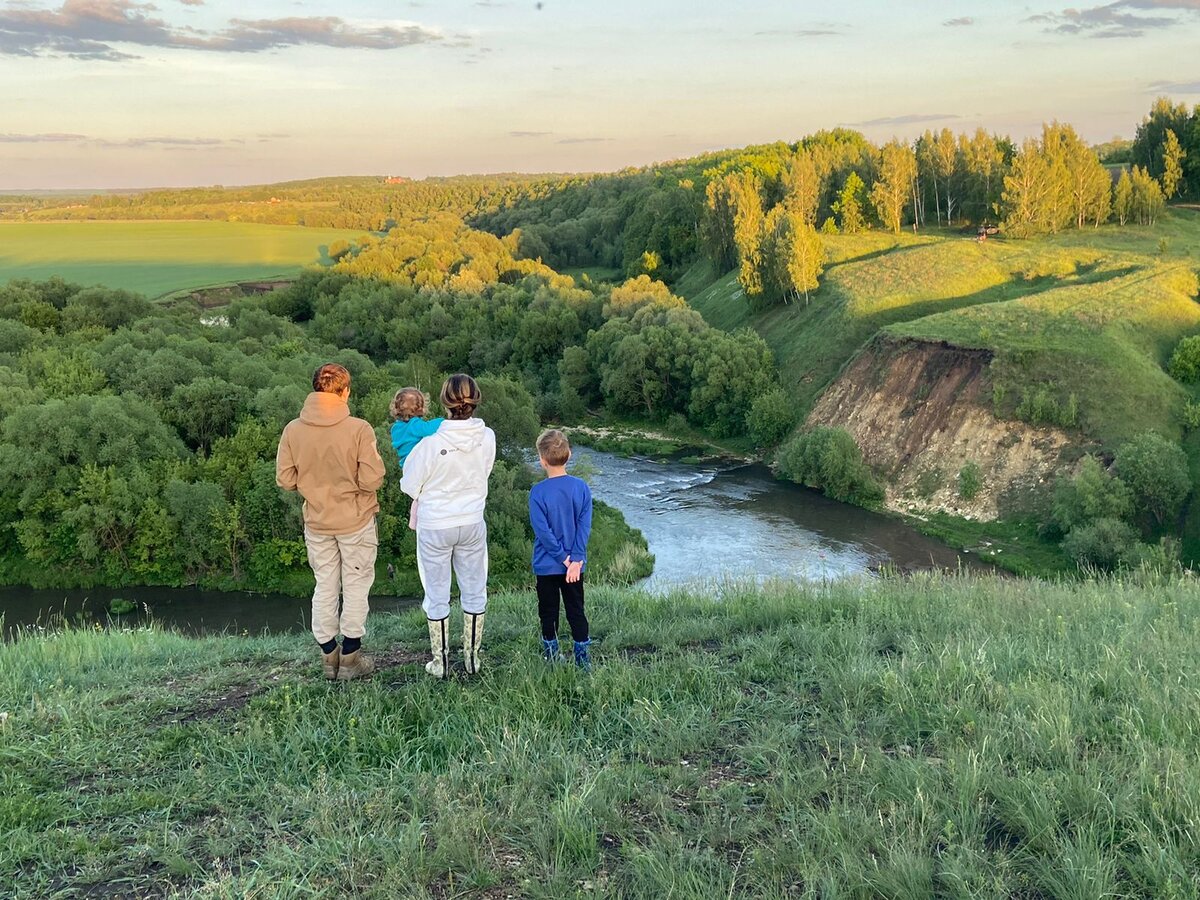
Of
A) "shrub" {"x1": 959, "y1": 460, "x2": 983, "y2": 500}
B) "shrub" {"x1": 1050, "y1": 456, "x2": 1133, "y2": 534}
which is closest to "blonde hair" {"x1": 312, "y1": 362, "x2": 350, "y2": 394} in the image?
"shrub" {"x1": 1050, "y1": 456, "x2": 1133, "y2": 534}

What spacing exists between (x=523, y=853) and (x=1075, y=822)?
111 inches

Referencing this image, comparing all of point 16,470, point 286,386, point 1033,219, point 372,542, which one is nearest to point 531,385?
point 286,386

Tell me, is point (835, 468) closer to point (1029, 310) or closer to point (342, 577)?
point (1029, 310)

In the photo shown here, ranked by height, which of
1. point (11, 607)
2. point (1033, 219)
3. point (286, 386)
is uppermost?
point (1033, 219)

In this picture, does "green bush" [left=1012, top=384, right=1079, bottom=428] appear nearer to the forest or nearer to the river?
the forest

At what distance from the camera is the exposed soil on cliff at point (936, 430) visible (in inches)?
1528

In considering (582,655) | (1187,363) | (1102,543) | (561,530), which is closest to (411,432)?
(561,530)

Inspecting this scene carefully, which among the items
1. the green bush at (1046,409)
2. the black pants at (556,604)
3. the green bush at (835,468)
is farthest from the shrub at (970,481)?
the black pants at (556,604)

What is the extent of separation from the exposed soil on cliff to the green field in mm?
65311

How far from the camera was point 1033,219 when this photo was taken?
65250mm

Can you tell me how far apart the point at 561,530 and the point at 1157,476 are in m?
34.9

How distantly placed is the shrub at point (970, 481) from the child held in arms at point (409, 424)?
3778cm

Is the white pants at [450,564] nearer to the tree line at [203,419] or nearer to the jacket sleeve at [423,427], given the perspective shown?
the jacket sleeve at [423,427]

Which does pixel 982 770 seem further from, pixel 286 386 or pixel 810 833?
pixel 286 386
